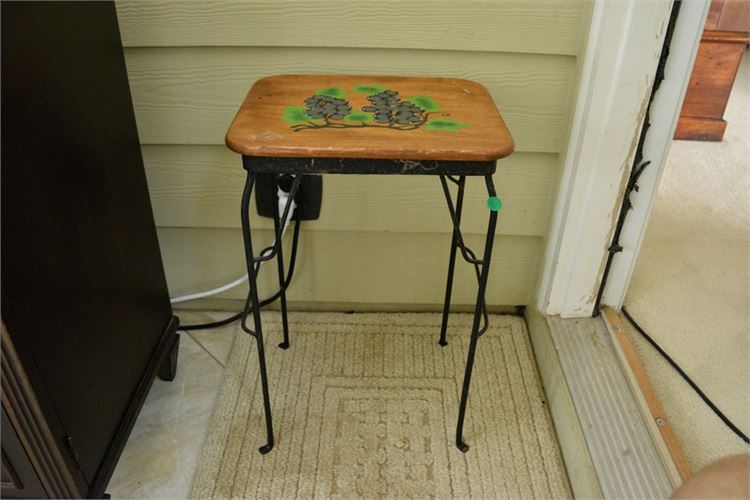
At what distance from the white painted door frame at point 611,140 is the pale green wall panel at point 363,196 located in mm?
61

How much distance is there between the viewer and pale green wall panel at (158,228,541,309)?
118 cm

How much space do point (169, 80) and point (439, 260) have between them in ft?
2.00

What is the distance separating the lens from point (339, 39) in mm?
A: 954

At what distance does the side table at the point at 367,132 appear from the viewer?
70 centimetres

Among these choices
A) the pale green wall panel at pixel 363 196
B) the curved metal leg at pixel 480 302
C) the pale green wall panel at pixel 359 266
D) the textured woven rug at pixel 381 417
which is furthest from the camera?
the pale green wall panel at pixel 359 266

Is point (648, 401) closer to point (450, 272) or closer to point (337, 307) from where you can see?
point (450, 272)

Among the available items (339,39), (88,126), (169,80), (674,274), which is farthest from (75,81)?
(674,274)

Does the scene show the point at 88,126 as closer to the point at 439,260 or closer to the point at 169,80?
the point at 169,80

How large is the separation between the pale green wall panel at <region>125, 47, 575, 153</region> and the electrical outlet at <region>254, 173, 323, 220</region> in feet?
0.44

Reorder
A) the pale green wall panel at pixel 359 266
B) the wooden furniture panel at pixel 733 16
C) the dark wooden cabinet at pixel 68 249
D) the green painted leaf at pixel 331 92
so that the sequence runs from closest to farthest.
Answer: the dark wooden cabinet at pixel 68 249 < the green painted leaf at pixel 331 92 < the pale green wall panel at pixel 359 266 < the wooden furniture panel at pixel 733 16

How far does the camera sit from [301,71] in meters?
0.99

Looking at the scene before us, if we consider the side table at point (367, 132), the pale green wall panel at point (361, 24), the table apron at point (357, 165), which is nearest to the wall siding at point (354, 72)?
the pale green wall panel at point (361, 24)

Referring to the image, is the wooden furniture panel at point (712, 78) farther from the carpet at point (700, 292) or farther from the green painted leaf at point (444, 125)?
the green painted leaf at point (444, 125)

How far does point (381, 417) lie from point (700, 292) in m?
0.75
